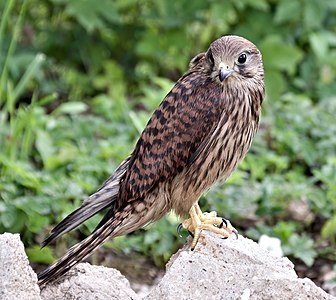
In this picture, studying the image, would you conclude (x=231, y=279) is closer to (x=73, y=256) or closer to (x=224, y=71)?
(x=73, y=256)

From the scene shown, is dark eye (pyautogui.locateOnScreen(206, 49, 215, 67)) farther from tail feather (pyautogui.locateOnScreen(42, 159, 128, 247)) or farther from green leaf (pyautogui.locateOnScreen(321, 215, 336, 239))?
green leaf (pyautogui.locateOnScreen(321, 215, 336, 239))

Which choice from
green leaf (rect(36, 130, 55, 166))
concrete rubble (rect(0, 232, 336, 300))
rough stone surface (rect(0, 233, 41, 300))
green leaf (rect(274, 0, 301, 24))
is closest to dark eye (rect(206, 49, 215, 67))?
concrete rubble (rect(0, 232, 336, 300))

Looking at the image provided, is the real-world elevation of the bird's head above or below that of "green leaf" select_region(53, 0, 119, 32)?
above

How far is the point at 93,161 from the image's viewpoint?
17.7 feet

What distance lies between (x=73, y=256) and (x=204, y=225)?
56cm

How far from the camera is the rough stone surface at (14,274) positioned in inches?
134

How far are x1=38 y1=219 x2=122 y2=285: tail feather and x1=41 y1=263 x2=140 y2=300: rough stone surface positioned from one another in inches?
1.5

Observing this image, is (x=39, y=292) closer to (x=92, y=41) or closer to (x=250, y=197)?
(x=250, y=197)

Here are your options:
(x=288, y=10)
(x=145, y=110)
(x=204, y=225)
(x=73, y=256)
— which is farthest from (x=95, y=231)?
(x=288, y=10)

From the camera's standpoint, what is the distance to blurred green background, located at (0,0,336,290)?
5.08 meters

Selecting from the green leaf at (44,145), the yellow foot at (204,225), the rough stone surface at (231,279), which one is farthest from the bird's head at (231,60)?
the green leaf at (44,145)

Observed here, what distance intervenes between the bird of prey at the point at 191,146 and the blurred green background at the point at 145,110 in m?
0.82

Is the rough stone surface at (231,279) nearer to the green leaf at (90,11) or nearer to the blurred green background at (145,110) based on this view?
the blurred green background at (145,110)

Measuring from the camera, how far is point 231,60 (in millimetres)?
4070
